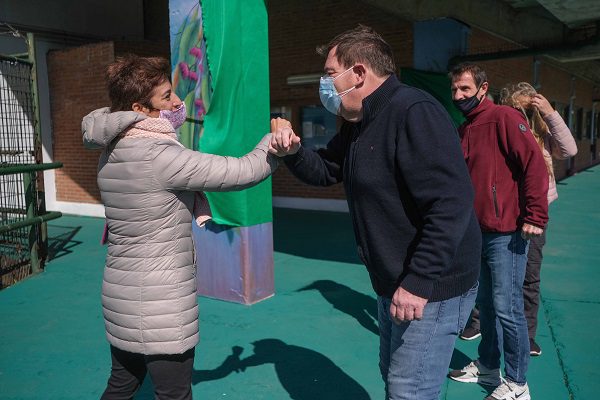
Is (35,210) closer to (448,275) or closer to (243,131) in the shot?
(243,131)

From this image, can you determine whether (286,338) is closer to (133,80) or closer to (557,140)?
(557,140)

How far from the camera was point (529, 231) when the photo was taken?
2.98 metres

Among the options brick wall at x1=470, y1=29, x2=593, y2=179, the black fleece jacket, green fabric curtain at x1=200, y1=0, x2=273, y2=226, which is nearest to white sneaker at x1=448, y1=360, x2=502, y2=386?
the black fleece jacket

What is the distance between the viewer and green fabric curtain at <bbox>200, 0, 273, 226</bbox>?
5059mm

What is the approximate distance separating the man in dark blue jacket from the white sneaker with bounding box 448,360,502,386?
1.61 meters

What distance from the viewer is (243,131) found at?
5.07 m

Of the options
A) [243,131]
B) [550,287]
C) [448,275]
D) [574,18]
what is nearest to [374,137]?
[448,275]

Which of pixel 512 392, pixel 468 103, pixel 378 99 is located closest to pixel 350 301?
pixel 512 392

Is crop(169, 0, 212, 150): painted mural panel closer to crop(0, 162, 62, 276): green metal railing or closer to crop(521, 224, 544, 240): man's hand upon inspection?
crop(0, 162, 62, 276): green metal railing

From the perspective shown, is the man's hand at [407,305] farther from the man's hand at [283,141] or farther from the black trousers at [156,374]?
the black trousers at [156,374]

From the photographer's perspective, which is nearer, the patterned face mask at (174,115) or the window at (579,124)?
the patterned face mask at (174,115)

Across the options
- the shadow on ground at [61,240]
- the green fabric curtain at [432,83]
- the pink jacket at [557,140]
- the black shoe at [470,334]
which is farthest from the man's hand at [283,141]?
the green fabric curtain at [432,83]

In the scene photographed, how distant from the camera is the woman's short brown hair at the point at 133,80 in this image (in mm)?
2127

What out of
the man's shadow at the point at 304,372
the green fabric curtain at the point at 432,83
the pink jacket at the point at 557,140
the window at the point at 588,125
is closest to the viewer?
the man's shadow at the point at 304,372
